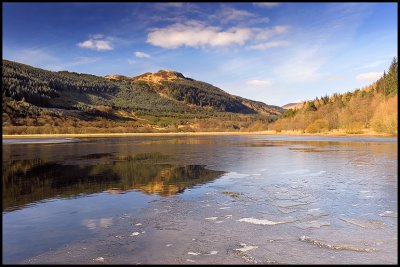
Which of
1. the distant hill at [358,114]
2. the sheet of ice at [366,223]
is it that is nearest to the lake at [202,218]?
the sheet of ice at [366,223]

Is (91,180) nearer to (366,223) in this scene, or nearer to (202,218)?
(202,218)

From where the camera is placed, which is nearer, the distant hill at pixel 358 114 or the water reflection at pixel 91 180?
the water reflection at pixel 91 180

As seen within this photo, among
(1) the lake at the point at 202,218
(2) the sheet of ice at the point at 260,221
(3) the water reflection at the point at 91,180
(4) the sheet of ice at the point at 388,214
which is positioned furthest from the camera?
(3) the water reflection at the point at 91,180

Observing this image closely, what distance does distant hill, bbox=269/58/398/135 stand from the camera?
246ft

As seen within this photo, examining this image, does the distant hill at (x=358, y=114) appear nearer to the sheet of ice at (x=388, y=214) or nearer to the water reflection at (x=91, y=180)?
the water reflection at (x=91, y=180)

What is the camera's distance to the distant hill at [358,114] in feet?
246

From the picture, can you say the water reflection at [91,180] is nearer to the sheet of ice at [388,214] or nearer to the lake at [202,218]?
the lake at [202,218]

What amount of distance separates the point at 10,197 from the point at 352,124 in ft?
289

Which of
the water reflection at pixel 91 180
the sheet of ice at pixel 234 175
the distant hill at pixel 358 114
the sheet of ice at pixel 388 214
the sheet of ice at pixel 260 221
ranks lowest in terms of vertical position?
the sheet of ice at pixel 388 214

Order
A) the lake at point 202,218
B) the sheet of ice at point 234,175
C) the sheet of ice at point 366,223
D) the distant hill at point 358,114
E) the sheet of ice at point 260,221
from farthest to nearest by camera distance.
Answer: the distant hill at point 358,114 → the sheet of ice at point 234,175 → the sheet of ice at point 260,221 → the sheet of ice at point 366,223 → the lake at point 202,218

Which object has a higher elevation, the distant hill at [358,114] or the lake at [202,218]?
the distant hill at [358,114]

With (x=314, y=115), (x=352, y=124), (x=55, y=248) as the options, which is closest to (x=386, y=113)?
(x=352, y=124)

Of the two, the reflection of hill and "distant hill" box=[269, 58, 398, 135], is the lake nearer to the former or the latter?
the reflection of hill

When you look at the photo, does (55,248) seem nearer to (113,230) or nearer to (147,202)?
(113,230)
